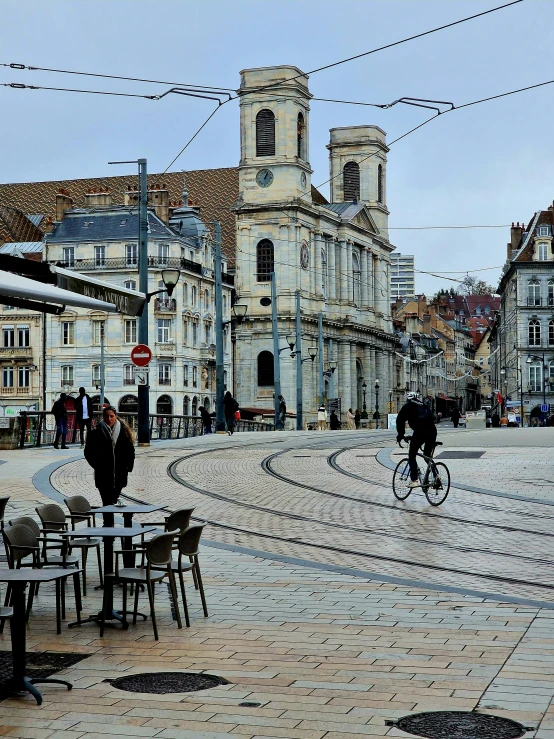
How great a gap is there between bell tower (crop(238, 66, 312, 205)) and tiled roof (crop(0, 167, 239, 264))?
7.24 metres

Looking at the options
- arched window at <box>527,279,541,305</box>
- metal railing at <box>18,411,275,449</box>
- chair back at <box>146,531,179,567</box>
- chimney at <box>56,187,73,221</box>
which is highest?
chimney at <box>56,187,73,221</box>

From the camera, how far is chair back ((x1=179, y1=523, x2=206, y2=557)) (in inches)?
340

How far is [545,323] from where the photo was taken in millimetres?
91500

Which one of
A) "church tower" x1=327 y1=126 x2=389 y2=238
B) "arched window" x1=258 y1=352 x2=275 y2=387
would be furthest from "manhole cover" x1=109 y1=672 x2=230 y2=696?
"church tower" x1=327 y1=126 x2=389 y2=238

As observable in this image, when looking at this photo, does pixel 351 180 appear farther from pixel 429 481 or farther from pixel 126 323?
pixel 429 481

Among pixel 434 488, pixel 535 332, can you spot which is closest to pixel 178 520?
pixel 434 488

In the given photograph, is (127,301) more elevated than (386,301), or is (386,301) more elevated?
(386,301)

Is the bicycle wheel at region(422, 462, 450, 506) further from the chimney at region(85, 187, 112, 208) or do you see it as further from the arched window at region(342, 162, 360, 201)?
the arched window at region(342, 162, 360, 201)

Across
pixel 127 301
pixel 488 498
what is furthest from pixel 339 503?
pixel 127 301

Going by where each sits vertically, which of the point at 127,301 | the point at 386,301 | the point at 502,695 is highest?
the point at 386,301

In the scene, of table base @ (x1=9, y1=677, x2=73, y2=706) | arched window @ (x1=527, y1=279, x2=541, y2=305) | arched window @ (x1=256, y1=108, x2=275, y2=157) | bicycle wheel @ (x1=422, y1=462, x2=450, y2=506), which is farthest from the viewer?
arched window @ (x1=527, y1=279, x2=541, y2=305)

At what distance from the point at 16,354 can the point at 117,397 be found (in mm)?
6270

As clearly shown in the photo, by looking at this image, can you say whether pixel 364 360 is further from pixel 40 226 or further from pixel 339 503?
pixel 339 503

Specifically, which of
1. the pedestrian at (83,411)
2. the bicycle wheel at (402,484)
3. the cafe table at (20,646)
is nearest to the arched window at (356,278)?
the pedestrian at (83,411)
